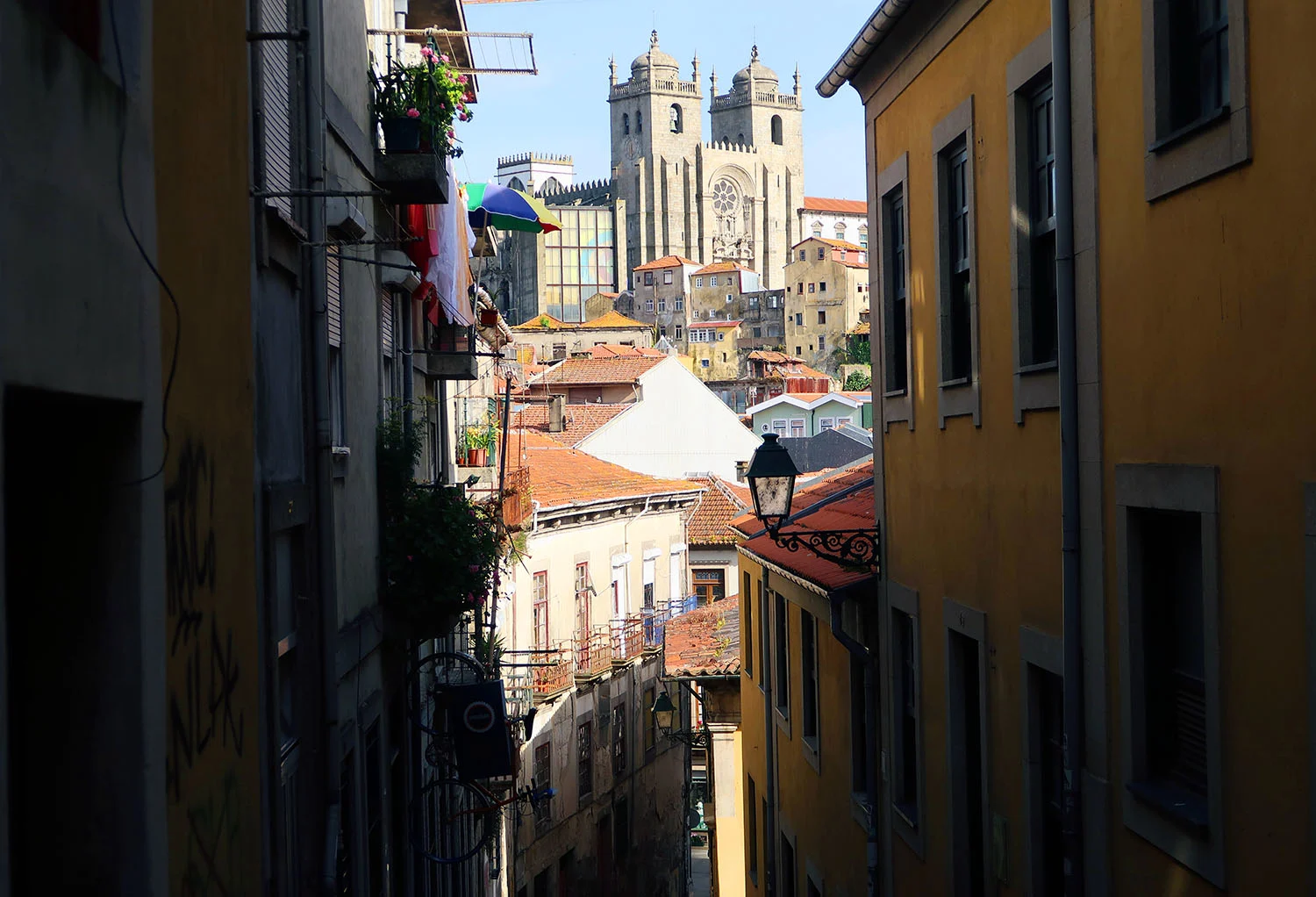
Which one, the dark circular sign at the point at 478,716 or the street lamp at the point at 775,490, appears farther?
the dark circular sign at the point at 478,716

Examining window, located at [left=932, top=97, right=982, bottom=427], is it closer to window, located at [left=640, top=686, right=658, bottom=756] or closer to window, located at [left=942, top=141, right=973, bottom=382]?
window, located at [left=942, top=141, right=973, bottom=382]

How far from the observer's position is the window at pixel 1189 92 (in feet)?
17.6

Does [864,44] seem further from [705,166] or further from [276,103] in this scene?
[705,166]

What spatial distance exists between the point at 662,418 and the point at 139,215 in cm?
4461

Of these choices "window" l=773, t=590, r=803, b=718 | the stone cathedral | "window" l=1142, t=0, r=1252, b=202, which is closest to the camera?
"window" l=1142, t=0, r=1252, b=202

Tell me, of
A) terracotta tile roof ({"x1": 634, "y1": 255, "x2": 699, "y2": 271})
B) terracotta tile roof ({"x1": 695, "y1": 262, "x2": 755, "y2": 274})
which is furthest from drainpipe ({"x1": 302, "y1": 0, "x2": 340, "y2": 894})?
terracotta tile roof ({"x1": 634, "y1": 255, "x2": 699, "y2": 271})

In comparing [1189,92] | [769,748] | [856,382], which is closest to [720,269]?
[856,382]

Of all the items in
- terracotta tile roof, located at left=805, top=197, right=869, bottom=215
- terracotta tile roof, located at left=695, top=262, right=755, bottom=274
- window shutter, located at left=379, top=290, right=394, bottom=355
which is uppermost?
terracotta tile roof, located at left=805, top=197, right=869, bottom=215

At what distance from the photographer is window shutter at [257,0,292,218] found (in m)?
8.12

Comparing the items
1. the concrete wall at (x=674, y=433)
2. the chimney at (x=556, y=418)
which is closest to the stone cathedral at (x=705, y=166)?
the concrete wall at (x=674, y=433)

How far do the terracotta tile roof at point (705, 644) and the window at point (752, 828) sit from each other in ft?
5.63

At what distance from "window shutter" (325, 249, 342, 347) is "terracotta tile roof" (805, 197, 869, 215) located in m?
154

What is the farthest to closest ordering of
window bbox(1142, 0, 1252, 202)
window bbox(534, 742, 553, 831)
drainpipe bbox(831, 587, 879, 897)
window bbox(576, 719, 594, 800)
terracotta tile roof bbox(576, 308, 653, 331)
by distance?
terracotta tile roof bbox(576, 308, 653, 331) → window bbox(576, 719, 594, 800) → window bbox(534, 742, 553, 831) → drainpipe bbox(831, 587, 879, 897) → window bbox(1142, 0, 1252, 202)

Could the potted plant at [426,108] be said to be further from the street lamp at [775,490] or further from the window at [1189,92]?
the window at [1189,92]
